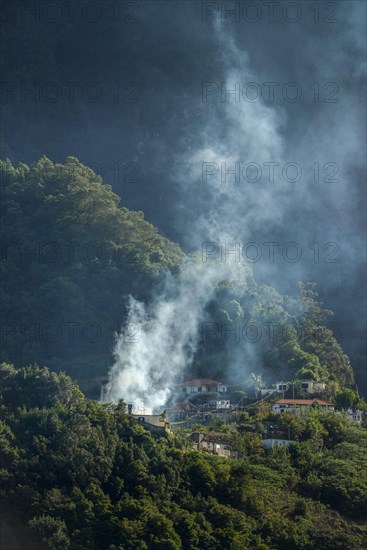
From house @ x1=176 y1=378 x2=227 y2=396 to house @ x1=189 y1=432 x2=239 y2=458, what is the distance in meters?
6.61

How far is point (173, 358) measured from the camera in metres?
61.6

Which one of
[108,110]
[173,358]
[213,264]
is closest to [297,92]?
[108,110]

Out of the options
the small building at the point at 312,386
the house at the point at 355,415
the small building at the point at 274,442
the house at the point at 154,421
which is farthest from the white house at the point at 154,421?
the house at the point at 355,415

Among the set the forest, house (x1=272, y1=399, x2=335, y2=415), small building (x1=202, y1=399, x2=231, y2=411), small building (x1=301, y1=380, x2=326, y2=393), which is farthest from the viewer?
small building (x1=301, y1=380, x2=326, y2=393)

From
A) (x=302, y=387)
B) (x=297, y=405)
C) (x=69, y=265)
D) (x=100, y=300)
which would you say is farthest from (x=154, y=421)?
(x=69, y=265)

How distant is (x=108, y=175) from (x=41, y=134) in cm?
449

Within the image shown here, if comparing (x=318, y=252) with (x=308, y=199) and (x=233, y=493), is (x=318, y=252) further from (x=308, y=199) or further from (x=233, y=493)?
(x=233, y=493)

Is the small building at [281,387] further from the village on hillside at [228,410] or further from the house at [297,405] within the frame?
the house at [297,405]

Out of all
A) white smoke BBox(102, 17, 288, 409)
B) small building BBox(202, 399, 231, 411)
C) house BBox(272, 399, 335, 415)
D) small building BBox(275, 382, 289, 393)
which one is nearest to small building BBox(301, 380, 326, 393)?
small building BBox(275, 382, 289, 393)

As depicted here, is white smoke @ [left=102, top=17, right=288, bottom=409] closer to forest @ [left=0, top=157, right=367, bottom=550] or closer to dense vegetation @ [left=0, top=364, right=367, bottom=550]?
forest @ [left=0, top=157, right=367, bottom=550]

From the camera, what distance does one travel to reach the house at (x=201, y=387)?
60.4 metres

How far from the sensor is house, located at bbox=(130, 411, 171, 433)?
53022 millimetres

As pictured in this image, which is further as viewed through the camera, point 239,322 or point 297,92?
point 297,92

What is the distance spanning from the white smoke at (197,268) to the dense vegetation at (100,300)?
65cm
